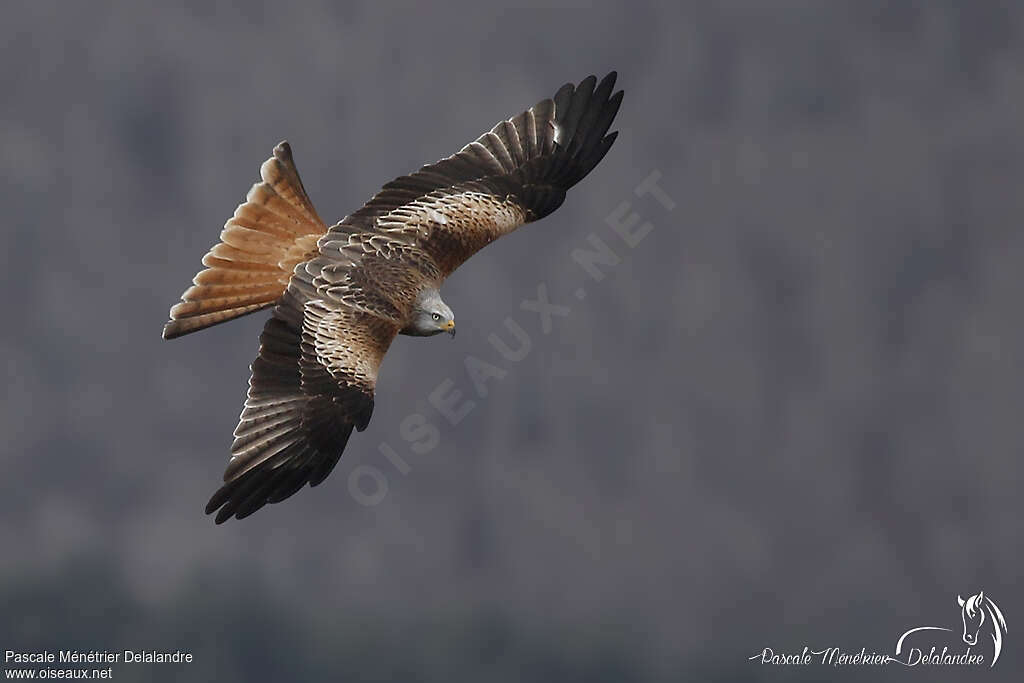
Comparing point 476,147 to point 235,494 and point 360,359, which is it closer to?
point 360,359

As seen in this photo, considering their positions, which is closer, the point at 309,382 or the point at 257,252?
the point at 309,382

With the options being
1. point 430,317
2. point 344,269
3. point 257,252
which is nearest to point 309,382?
point 344,269

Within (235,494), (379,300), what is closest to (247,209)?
(379,300)

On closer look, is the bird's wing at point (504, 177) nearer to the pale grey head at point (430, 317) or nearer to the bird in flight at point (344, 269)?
the bird in flight at point (344, 269)

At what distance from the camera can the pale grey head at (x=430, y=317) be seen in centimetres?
1870

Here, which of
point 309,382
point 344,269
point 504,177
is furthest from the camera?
point 504,177

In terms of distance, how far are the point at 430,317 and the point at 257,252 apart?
219 centimetres

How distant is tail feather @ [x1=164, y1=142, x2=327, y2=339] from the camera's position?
18.4 meters

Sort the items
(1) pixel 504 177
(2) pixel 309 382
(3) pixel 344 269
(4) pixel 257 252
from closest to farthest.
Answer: (2) pixel 309 382
(3) pixel 344 269
(4) pixel 257 252
(1) pixel 504 177

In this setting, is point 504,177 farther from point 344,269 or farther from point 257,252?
point 257,252

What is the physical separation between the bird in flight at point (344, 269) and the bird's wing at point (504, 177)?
13mm

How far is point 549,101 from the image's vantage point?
67.9 feet

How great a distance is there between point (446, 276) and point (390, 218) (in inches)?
38.8

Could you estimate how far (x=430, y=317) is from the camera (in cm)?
1870
